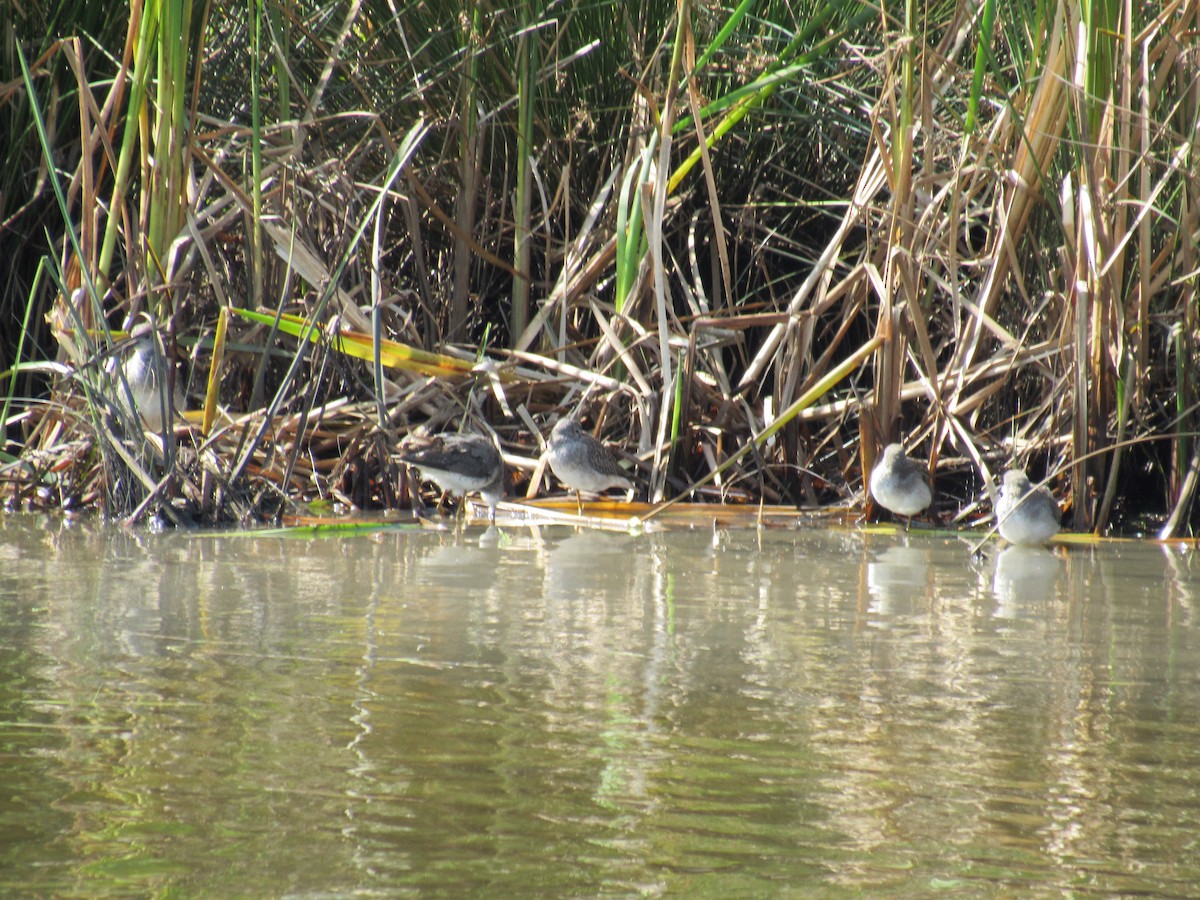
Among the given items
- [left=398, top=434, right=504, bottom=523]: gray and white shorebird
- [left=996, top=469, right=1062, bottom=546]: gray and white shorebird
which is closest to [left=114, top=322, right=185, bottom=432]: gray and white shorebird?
[left=398, top=434, right=504, bottom=523]: gray and white shorebird

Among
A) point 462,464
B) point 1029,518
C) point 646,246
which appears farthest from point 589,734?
point 646,246

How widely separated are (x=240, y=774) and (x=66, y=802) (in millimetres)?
259

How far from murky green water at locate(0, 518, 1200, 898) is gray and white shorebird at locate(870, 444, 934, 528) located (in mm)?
958

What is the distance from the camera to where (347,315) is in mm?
6285

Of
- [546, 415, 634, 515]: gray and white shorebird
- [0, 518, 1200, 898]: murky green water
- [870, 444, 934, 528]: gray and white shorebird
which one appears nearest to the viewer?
[0, 518, 1200, 898]: murky green water

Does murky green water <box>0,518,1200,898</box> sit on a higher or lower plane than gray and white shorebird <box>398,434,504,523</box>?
lower

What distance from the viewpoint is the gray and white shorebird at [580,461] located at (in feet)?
18.2

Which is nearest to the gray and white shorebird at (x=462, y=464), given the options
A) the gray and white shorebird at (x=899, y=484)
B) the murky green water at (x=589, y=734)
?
the murky green water at (x=589, y=734)

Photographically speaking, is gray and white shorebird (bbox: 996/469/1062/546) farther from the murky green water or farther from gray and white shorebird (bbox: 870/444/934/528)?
the murky green water

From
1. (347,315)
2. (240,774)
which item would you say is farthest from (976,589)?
(347,315)

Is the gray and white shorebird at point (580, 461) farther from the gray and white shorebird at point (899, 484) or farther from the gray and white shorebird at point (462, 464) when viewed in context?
the gray and white shorebird at point (899, 484)

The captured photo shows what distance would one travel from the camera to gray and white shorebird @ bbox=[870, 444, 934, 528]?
17.0 feet

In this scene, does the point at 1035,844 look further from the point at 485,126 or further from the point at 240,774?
the point at 485,126

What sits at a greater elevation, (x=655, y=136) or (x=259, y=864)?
(x=655, y=136)
